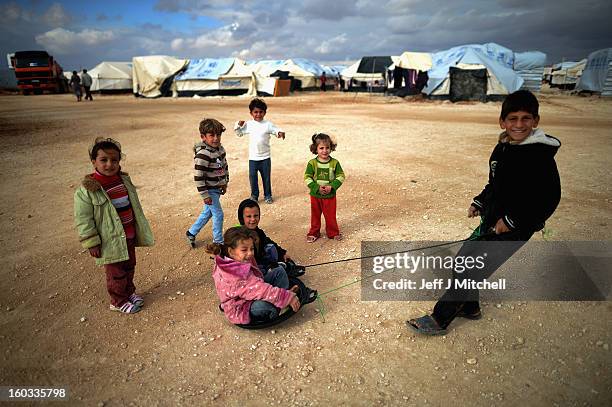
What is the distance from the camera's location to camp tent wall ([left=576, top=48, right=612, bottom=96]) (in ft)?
76.0

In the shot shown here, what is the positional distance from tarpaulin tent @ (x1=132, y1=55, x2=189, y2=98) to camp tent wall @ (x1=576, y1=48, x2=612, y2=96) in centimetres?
3104

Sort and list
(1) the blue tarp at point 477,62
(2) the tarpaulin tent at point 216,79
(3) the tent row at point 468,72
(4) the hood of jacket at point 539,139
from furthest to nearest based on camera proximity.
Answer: (2) the tarpaulin tent at point 216,79 → (1) the blue tarp at point 477,62 → (3) the tent row at point 468,72 → (4) the hood of jacket at point 539,139

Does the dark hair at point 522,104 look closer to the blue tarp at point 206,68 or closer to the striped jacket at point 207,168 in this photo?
the striped jacket at point 207,168

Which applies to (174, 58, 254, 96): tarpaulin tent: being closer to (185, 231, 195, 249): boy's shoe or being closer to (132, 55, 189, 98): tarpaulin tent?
(132, 55, 189, 98): tarpaulin tent

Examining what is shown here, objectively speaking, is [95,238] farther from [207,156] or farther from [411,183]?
[411,183]

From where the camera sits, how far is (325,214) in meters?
4.12

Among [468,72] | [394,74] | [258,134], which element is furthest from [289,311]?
[394,74]

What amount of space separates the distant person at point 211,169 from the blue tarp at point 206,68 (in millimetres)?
27259

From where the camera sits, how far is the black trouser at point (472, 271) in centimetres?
238

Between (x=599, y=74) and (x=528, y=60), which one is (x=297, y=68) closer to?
Result: (x=528, y=60)

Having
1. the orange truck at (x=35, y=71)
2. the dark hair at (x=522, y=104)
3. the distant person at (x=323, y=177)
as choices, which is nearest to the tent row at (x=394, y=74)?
the orange truck at (x=35, y=71)

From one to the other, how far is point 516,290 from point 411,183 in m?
3.17

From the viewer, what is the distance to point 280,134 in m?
5.02

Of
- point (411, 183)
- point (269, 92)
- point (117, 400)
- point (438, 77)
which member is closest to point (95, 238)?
point (117, 400)
